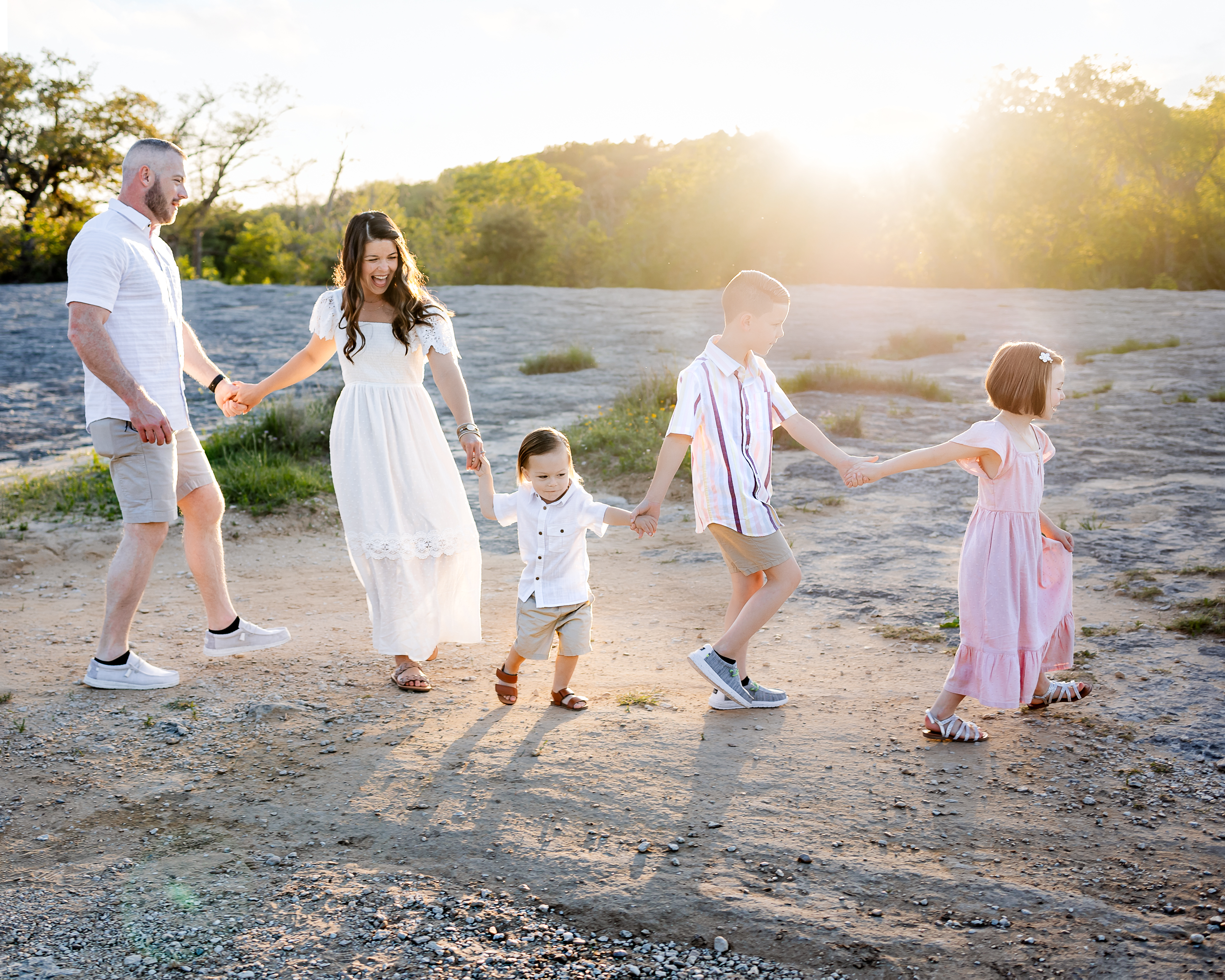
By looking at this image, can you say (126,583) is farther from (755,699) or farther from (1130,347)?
(1130,347)

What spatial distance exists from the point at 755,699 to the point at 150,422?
265cm

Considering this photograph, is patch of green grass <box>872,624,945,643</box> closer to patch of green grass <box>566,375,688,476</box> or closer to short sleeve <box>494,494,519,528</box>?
short sleeve <box>494,494,519,528</box>

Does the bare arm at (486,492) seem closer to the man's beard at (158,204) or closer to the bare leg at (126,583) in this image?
the bare leg at (126,583)

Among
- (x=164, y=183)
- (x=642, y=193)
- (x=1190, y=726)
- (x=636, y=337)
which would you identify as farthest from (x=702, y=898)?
(x=642, y=193)

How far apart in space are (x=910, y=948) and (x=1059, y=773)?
1.16m

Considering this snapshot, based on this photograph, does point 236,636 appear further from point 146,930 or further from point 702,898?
point 702,898

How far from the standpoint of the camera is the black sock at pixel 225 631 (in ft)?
14.3

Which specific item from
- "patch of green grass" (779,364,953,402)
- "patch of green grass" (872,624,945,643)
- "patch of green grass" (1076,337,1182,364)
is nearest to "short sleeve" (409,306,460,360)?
"patch of green grass" (872,624,945,643)

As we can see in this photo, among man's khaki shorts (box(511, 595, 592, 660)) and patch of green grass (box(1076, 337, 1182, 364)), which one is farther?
patch of green grass (box(1076, 337, 1182, 364))

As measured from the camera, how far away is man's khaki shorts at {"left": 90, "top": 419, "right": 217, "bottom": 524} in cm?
386

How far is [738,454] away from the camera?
11.8ft

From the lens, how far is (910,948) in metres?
2.37

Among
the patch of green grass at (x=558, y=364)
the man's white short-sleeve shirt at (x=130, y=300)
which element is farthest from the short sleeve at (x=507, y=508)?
the patch of green grass at (x=558, y=364)

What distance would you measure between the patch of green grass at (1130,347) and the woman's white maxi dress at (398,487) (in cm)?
1202
